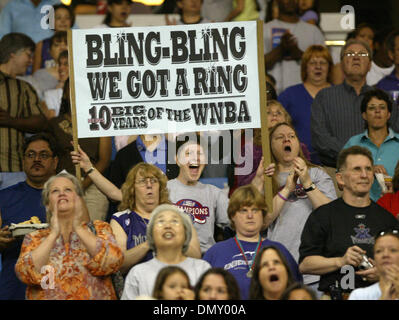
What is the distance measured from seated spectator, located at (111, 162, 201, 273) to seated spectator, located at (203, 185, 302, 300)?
0.26 m

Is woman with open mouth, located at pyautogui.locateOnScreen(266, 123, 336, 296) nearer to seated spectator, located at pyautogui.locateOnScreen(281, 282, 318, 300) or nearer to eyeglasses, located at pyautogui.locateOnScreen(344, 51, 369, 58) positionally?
seated spectator, located at pyautogui.locateOnScreen(281, 282, 318, 300)

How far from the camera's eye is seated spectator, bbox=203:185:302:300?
22.1ft

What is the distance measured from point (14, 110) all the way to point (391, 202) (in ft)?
11.2

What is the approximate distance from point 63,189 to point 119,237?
1.82ft

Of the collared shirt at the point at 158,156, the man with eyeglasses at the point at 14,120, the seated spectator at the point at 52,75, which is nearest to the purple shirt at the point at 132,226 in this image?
the collared shirt at the point at 158,156

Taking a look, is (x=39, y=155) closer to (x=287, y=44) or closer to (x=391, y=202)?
(x=391, y=202)

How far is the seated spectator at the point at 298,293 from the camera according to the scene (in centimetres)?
591

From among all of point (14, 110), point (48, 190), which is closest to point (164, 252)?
point (48, 190)

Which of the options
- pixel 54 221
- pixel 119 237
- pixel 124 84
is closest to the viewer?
pixel 54 221

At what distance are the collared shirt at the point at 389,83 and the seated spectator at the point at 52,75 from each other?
2.95 m

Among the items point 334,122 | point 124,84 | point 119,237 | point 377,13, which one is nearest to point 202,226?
point 119,237

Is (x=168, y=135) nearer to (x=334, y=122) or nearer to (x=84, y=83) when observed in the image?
(x=84, y=83)

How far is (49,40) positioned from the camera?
32.9ft

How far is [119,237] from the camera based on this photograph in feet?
23.1
